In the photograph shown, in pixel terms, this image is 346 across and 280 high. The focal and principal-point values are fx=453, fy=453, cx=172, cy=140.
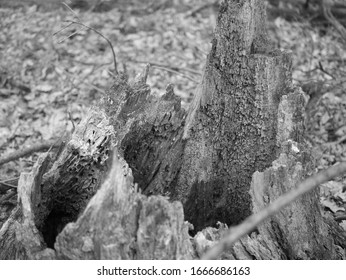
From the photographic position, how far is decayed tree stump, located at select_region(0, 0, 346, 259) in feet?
6.77

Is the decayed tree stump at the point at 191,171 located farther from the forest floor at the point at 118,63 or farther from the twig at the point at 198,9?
the twig at the point at 198,9

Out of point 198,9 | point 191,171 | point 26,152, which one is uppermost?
point 191,171

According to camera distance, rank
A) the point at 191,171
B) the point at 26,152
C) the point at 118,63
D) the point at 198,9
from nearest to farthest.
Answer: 1. the point at 191,171
2. the point at 26,152
3. the point at 118,63
4. the point at 198,9

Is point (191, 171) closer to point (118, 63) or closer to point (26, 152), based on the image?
point (26, 152)

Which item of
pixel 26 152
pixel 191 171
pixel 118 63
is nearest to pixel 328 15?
pixel 118 63

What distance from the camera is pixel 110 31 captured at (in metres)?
6.37

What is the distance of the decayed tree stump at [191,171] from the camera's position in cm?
206

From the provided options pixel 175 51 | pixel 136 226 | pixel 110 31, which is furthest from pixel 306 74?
pixel 136 226

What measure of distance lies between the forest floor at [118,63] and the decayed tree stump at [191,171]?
5.84 ft

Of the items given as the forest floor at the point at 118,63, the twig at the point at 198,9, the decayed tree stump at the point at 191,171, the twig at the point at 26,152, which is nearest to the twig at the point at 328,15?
the forest floor at the point at 118,63

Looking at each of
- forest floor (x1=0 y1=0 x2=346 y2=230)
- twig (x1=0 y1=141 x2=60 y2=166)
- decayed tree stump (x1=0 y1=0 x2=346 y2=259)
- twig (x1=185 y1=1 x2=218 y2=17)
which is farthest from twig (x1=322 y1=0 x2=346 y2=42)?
twig (x1=0 y1=141 x2=60 y2=166)

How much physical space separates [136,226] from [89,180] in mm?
666

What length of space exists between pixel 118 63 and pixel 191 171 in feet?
10.7

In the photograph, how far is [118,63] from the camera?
587cm
